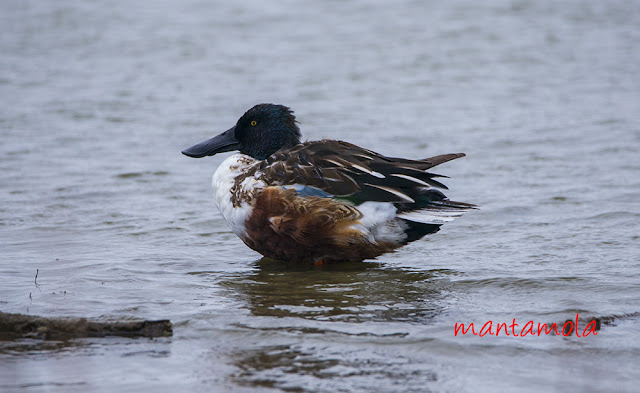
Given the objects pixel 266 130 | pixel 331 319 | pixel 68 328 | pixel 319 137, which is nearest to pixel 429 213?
pixel 331 319

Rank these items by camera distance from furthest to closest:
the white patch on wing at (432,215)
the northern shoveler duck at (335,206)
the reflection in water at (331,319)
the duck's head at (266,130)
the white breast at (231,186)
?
1. the duck's head at (266,130)
2. the white breast at (231,186)
3. the northern shoveler duck at (335,206)
4. the white patch on wing at (432,215)
5. the reflection in water at (331,319)

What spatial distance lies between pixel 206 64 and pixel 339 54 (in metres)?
2.44

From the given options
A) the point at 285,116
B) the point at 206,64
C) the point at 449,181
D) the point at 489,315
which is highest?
the point at 206,64

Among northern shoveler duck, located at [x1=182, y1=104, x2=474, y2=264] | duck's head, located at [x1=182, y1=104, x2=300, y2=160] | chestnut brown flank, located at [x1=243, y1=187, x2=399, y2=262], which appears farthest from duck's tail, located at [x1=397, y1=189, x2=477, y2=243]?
duck's head, located at [x1=182, y1=104, x2=300, y2=160]

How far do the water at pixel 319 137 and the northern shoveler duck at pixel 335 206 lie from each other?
0.72 ft

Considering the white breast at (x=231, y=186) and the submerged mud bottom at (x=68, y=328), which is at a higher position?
the white breast at (x=231, y=186)

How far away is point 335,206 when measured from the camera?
5.73 meters

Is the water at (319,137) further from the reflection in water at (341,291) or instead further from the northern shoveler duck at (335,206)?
the northern shoveler duck at (335,206)

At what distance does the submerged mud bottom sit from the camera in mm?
4152

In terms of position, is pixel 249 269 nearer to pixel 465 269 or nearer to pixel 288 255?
pixel 288 255

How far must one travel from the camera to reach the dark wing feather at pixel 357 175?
572 cm

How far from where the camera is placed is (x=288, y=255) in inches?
232

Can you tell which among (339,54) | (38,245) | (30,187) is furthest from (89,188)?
(339,54)

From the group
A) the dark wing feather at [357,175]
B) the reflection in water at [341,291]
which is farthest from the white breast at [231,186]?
the reflection in water at [341,291]
